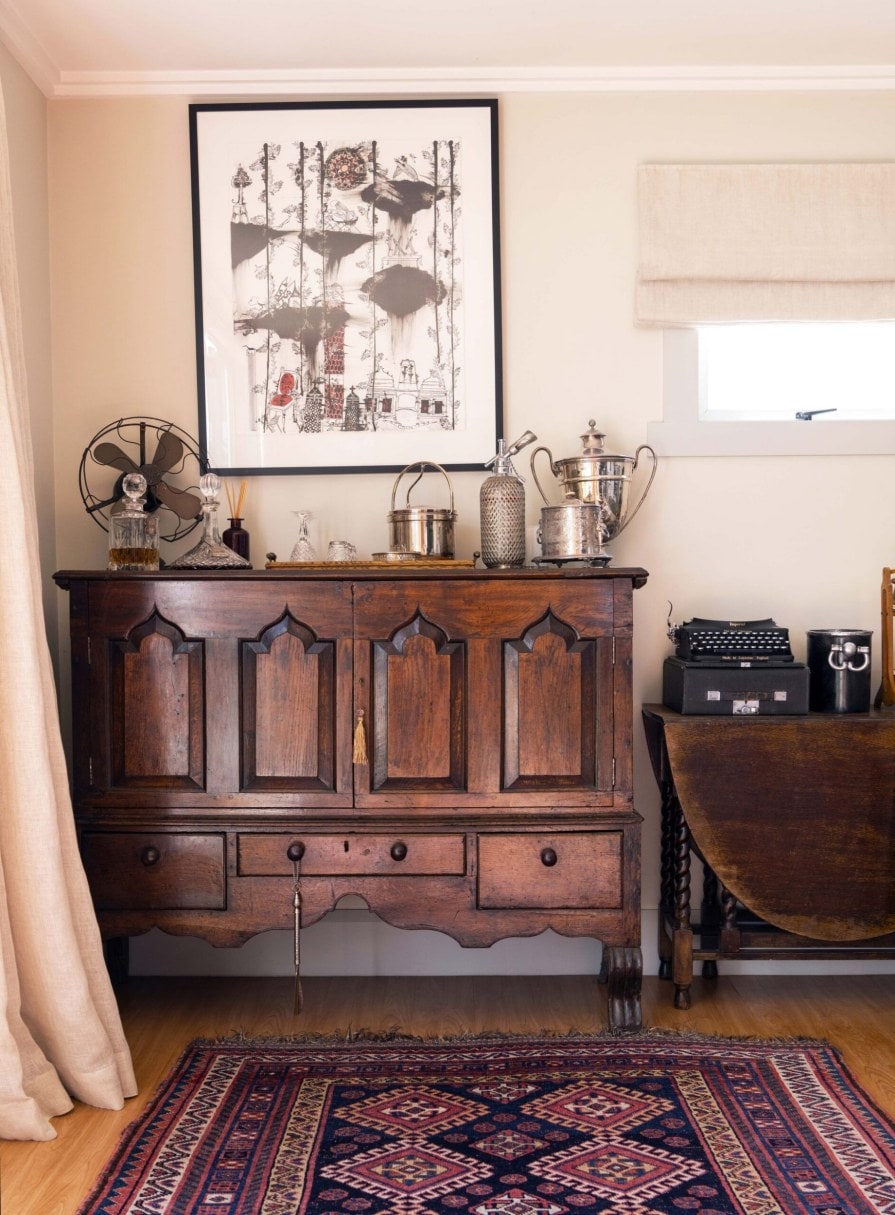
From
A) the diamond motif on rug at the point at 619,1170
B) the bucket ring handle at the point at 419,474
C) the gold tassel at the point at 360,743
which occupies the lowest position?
the diamond motif on rug at the point at 619,1170

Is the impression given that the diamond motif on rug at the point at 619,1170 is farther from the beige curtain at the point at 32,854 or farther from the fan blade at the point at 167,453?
the fan blade at the point at 167,453

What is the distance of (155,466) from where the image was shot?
3010 millimetres

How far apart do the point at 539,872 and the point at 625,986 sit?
38 centimetres

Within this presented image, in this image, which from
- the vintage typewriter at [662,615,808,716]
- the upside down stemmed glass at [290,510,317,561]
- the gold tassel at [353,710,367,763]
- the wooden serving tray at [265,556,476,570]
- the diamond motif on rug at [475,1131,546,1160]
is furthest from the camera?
the upside down stemmed glass at [290,510,317,561]

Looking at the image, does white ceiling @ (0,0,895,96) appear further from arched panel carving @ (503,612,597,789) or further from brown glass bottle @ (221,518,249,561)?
arched panel carving @ (503,612,597,789)

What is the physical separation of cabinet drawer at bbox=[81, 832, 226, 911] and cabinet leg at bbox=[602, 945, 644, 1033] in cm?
99

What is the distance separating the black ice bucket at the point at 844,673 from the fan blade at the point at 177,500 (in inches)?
71.9

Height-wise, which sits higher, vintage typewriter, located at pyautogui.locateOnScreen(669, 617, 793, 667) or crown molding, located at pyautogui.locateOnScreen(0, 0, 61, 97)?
crown molding, located at pyautogui.locateOnScreen(0, 0, 61, 97)

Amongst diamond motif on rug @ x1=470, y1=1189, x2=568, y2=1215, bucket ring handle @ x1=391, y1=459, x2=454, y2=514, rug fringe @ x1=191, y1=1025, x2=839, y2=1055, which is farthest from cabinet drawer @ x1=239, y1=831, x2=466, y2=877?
bucket ring handle @ x1=391, y1=459, x2=454, y2=514

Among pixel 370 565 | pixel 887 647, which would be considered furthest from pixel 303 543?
pixel 887 647

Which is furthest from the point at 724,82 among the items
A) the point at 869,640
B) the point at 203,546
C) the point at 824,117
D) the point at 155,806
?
the point at 155,806

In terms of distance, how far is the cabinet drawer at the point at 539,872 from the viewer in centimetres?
256

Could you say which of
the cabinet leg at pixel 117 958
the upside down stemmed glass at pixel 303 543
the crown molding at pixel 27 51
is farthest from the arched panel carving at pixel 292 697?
the crown molding at pixel 27 51

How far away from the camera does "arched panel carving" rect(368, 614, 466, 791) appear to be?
258cm
